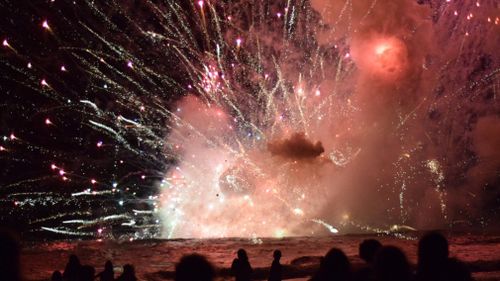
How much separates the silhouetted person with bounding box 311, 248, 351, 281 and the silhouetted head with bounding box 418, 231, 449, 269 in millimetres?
454

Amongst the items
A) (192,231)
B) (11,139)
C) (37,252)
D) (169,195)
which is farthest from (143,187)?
(37,252)

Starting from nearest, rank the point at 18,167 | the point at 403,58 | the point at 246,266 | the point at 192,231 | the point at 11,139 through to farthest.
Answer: the point at 246,266 < the point at 403,58 < the point at 192,231 < the point at 11,139 < the point at 18,167

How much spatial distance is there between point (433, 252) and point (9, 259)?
7.78 ft

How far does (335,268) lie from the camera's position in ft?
9.36

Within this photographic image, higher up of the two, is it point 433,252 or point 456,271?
point 433,252

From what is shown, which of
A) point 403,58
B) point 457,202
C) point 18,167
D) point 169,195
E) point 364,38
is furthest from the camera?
point 18,167

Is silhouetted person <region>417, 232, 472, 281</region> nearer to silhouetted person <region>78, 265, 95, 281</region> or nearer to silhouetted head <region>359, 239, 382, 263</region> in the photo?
silhouetted head <region>359, 239, 382, 263</region>

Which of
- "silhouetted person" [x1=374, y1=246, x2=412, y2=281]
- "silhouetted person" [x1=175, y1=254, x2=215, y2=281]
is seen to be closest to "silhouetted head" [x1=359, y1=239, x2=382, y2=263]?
"silhouetted person" [x1=374, y1=246, x2=412, y2=281]

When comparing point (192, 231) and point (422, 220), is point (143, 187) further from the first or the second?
point (422, 220)

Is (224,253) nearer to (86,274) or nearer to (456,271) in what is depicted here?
(86,274)

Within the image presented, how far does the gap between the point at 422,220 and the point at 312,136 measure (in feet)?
22.1

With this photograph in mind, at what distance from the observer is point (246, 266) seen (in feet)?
21.7

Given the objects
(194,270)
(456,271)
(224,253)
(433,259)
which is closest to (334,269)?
(433,259)

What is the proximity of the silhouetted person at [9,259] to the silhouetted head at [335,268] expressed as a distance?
67.4 inches
